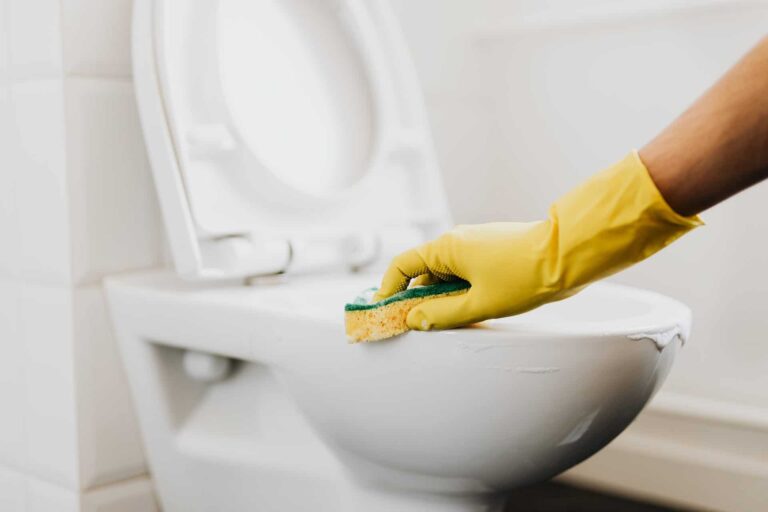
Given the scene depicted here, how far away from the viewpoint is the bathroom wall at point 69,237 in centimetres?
94

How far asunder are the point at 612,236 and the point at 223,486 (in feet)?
1.78

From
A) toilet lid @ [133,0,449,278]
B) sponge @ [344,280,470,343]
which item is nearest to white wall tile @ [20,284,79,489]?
toilet lid @ [133,0,449,278]

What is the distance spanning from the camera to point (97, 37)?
96cm

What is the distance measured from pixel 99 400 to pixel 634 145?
0.82m

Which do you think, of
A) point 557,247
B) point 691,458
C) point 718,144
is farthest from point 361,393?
point 691,458

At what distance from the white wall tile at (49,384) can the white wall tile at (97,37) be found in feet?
0.80

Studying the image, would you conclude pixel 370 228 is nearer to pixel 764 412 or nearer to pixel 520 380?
pixel 520 380

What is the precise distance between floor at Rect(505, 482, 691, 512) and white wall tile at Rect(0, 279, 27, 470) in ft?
2.17

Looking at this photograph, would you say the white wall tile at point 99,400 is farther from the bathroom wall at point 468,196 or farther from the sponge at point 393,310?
the sponge at point 393,310

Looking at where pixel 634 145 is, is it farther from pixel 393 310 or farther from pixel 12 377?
pixel 12 377

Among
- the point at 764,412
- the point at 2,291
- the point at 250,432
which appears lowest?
the point at 764,412

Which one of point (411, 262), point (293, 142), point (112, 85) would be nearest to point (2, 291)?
point (112, 85)

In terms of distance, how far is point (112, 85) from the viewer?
97 centimetres

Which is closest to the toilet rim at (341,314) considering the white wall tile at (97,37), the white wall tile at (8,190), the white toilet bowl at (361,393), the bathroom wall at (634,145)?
the white toilet bowl at (361,393)
